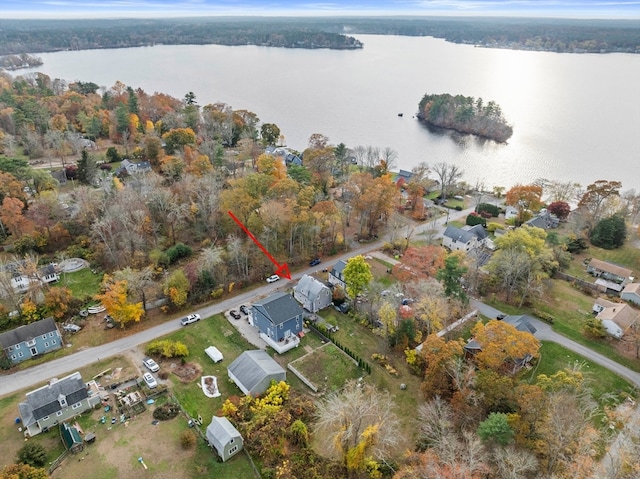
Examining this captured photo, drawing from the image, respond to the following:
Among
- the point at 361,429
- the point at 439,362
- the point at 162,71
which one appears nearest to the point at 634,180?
the point at 439,362

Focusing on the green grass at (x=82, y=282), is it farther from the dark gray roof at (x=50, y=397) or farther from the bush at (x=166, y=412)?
the bush at (x=166, y=412)

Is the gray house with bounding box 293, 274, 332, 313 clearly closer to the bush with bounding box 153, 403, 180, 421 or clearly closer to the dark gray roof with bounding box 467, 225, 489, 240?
the bush with bounding box 153, 403, 180, 421

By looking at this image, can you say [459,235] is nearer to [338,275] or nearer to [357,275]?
[338,275]

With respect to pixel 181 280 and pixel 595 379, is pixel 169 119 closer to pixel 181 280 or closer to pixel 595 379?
pixel 181 280

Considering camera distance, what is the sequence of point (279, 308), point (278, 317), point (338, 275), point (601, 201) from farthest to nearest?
1. point (601, 201)
2. point (338, 275)
3. point (279, 308)
4. point (278, 317)

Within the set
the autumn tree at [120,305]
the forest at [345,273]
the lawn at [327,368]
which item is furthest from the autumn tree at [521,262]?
the autumn tree at [120,305]

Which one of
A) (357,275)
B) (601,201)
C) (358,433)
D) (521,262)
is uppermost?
(521,262)

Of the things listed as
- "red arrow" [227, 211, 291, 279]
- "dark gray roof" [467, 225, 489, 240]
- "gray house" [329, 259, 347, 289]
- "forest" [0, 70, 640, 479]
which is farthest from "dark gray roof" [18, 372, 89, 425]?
"dark gray roof" [467, 225, 489, 240]

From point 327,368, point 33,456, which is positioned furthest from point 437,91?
point 33,456
